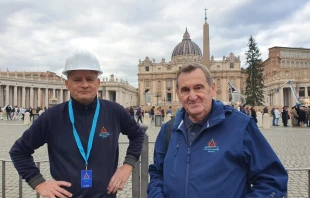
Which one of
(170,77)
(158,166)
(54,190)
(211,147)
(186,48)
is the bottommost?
(54,190)

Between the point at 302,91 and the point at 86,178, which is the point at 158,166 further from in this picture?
the point at 302,91

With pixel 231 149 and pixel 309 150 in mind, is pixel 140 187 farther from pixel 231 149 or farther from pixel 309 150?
pixel 309 150

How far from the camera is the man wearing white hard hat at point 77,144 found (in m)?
2.35

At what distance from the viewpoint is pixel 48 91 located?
75.6m

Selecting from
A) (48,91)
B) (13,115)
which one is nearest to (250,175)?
(13,115)

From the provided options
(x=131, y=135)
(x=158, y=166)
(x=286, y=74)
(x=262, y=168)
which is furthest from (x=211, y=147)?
(x=286, y=74)

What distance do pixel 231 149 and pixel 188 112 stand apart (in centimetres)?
48

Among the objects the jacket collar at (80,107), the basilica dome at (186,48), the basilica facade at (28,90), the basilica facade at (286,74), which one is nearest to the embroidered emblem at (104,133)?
the jacket collar at (80,107)

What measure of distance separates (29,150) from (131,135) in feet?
3.27

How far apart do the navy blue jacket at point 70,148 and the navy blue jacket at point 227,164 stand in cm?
67

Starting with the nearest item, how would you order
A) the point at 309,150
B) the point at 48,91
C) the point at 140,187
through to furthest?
1. the point at 140,187
2. the point at 309,150
3. the point at 48,91

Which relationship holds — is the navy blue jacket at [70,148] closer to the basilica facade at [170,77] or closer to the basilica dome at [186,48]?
the basilica facade at [170,77]

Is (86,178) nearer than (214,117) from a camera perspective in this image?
No

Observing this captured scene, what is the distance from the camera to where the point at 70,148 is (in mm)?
2375
